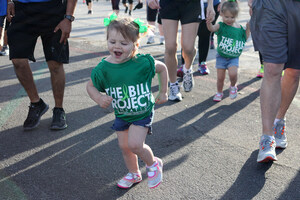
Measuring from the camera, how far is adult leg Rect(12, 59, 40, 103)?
12.0ft

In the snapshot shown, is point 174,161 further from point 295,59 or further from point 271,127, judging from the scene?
point 295,59

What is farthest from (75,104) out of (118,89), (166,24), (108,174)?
(118,89)

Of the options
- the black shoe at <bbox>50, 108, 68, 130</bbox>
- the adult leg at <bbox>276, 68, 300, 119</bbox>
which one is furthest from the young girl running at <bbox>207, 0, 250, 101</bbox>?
the black shoe at <bbox>50, 108, 68, 130</bbox>

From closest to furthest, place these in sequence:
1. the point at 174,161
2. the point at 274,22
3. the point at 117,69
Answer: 1. the point at 117,69
2. the point at 274,22
3. the point at 174,161

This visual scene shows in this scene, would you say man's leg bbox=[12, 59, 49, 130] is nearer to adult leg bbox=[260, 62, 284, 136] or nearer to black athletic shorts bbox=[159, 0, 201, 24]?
black athletic shorts bbox=[159, 0, 201, 24]

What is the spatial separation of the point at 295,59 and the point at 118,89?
1560 millimetres

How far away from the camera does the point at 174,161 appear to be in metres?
3.15

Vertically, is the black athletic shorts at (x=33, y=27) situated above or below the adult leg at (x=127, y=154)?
above

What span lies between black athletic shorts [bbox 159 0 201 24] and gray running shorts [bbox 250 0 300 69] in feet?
4.72

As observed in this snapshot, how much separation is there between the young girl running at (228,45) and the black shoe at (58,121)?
2040mm

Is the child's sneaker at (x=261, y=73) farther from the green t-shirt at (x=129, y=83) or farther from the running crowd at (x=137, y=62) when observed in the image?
the green t-shirt at (x=129, y=83)

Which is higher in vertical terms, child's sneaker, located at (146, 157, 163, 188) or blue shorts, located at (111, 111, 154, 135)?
blue shorts, located at (111, 111, 154, 135)

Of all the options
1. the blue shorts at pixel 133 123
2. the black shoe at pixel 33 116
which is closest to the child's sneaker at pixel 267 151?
the blue shorts at pixel 133 123

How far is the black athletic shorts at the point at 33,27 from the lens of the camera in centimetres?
359
